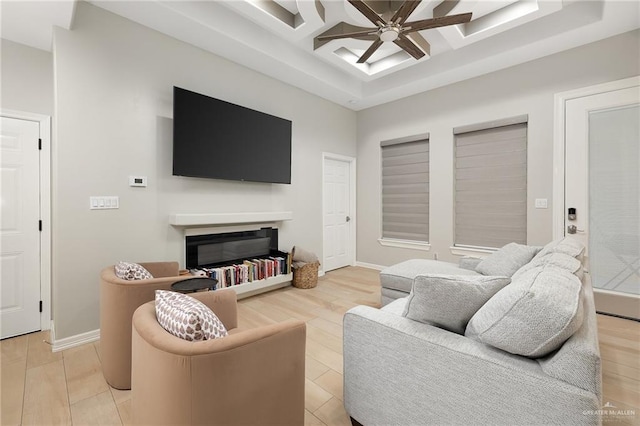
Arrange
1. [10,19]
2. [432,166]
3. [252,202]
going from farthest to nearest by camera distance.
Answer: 1. [432,166]
2. [252,202]
3. [10,19]

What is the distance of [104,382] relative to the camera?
6.49ft

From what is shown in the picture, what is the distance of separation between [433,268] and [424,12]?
2789mm

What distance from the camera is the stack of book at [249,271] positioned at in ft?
10.8

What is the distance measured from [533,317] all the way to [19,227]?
3.90m

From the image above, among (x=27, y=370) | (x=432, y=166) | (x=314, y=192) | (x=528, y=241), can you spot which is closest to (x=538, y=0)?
(x=432, y=166)

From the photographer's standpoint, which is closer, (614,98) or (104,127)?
(104,127)

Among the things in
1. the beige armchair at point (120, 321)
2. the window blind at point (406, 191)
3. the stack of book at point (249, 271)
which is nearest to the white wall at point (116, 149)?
the stack of book at point (249, 271)

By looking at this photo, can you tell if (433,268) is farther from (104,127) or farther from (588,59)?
(104,127)

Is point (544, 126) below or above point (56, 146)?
above

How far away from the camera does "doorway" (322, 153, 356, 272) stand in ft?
16.3

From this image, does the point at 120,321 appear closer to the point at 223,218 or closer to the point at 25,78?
the point at 223,218

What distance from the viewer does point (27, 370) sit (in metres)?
2.11

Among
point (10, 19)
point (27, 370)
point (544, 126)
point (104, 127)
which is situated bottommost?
point (27, 370)

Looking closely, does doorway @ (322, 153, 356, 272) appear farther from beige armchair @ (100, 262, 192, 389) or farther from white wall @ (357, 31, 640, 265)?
beige armchair @ (100, 262, 192, 389)
